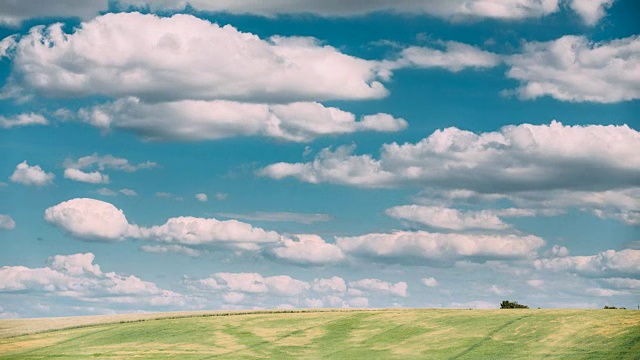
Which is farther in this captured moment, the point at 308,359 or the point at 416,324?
the point at 416,324

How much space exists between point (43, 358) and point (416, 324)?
34.3 meters

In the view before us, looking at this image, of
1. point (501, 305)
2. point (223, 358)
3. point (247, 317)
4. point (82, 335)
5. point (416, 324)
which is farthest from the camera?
point (501, 305)

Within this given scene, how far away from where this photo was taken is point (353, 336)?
74.7 metres

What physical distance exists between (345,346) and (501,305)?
2014 inches

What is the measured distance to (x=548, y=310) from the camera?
260ft

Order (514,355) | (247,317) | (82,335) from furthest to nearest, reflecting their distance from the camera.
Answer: (247,317) < (82,335) < (514,355)

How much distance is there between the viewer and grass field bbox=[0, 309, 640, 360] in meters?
64.7

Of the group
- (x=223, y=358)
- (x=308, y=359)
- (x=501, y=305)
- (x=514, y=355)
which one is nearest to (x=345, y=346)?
(x=308, y=359)

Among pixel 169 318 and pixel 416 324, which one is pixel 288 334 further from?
pixel 169 318

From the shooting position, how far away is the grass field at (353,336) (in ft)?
212

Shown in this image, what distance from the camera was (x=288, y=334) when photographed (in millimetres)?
77438

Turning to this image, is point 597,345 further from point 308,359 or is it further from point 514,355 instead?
point 308,359

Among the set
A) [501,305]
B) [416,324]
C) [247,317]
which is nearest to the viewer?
[416,324]

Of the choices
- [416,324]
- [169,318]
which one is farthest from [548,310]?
[169,318]
